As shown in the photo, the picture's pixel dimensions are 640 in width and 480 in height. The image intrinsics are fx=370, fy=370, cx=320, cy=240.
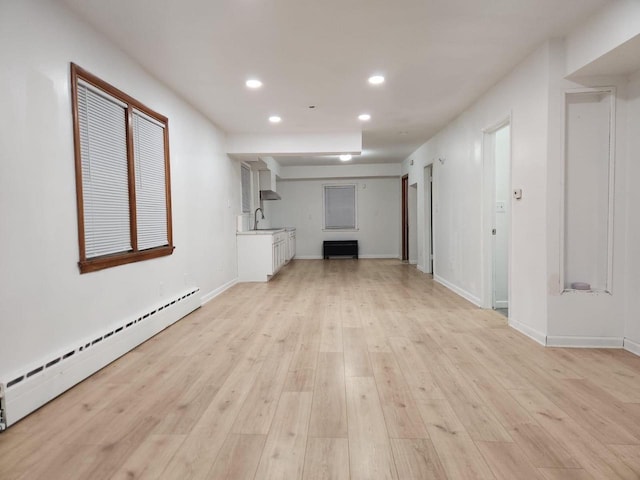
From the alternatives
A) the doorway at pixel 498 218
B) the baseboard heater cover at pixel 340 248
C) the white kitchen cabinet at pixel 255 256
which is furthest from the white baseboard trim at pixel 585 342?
the baseboard heater cover at pixel 340 248

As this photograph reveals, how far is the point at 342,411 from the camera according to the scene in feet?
6.64

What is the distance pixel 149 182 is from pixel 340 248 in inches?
276

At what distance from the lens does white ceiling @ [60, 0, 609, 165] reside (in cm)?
247

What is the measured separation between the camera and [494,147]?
4.20 metres

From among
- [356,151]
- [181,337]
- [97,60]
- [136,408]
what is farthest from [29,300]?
[356,151]

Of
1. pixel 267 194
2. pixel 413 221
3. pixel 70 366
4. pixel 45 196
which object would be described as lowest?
pixel 70 366

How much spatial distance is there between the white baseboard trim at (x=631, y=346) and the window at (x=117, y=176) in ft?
13.3

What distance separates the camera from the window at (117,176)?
2578 mm

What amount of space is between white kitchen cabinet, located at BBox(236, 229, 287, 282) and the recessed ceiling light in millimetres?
2979

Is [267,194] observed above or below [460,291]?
above

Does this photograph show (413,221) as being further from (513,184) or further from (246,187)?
Answer: (513,184)

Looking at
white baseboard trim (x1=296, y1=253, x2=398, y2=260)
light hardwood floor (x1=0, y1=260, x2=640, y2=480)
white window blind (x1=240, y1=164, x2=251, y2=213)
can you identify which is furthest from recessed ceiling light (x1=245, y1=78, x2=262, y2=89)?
white baseboard trim (x1=296, y1=253, x2=398, y2=260)

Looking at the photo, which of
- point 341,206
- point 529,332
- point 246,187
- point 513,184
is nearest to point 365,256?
point 341,206

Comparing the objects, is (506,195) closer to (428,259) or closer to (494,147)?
(494,147)
